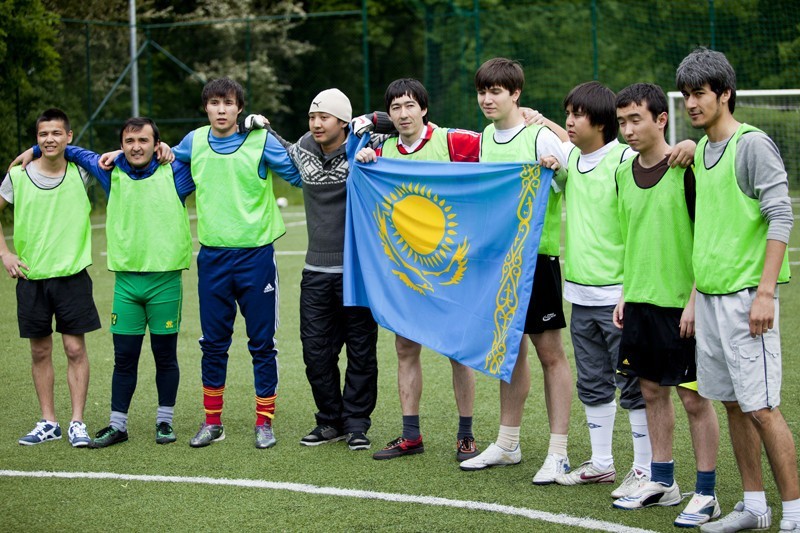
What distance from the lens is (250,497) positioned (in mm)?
5453

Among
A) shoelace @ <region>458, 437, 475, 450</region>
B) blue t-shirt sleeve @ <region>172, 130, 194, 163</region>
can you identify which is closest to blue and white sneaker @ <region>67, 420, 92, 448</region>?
blue t-shirt sleeve @ <region>172, 130, 194, 163</region>

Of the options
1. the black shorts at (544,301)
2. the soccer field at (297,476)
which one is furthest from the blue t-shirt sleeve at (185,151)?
the black shorts at (544,301)

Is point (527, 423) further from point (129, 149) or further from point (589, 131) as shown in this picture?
point (129, 149)

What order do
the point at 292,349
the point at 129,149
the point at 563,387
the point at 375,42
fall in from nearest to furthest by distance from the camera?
the point at 563,387, the point at 129,149, the point at 292,349, the point at 375,42

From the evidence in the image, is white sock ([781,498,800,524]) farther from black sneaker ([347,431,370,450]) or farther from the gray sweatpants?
black sneaker ([347,431,370,450])

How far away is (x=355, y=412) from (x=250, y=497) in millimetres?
1256

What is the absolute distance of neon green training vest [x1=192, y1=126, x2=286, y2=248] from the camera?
21.3 ft

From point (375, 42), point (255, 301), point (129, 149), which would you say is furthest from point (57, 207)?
point (375, 42)

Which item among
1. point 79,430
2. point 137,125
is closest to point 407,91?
point 137,125

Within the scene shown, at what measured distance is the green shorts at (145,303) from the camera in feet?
21.7

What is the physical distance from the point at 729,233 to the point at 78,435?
3.98m

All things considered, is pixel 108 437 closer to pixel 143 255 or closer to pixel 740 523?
pixel 143 255

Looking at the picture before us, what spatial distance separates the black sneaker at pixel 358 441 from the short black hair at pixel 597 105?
7.44 ft

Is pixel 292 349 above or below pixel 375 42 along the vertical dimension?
below
